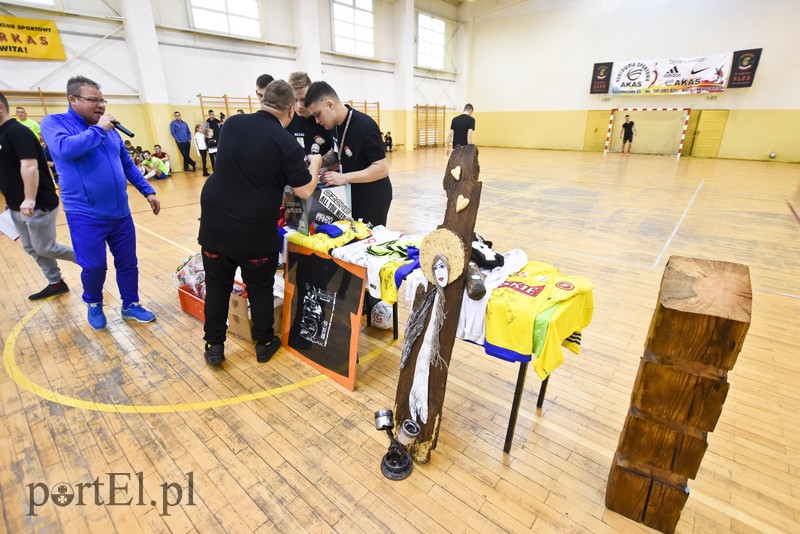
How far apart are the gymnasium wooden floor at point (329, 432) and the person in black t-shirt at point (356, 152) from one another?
3.46 ft

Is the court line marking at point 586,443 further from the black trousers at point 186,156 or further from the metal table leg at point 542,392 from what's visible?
the black trousers at point 186,156

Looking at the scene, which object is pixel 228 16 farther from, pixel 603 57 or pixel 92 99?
pixel 603 57

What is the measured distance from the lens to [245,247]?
2344 millimetres

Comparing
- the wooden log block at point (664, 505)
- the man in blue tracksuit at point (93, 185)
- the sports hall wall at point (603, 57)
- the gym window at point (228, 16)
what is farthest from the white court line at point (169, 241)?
the sports hall wall at point (603, 57)

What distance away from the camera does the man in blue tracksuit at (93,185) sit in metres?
2.60

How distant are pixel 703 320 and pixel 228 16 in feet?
46.5

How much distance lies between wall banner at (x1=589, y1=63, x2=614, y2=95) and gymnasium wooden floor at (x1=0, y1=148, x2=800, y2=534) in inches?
601

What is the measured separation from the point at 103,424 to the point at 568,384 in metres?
2.79

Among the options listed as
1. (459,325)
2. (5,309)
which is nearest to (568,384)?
(459,325)

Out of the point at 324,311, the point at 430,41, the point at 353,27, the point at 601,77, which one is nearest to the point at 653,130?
the point at 601,77

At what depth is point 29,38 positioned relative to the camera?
27.9 ft

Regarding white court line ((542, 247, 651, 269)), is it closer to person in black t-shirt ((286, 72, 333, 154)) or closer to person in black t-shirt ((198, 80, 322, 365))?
person in black t-shirt ((286, 72, 333, 154))

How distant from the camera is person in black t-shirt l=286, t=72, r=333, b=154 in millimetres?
3037

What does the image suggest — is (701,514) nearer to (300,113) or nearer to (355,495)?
(355,495)
